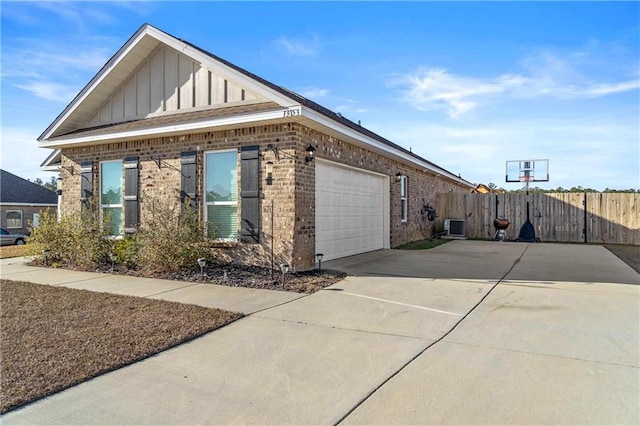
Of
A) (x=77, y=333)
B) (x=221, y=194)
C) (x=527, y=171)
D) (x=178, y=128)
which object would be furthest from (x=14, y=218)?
(x=527, y=171)

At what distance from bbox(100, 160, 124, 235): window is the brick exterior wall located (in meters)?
0.20

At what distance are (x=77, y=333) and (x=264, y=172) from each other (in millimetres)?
4648

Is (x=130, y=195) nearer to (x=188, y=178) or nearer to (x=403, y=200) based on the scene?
(x=188, y=178)

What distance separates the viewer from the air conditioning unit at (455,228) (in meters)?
17.7

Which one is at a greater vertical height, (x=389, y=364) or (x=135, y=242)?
(x=135, y=242)

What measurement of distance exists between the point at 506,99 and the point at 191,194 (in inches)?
383

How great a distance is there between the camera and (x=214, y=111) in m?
8.58

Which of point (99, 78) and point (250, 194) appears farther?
point (99, 78)

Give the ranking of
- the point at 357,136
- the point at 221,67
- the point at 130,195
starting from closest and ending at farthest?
the point at 221,67
the point at 357,136
the point at 130,195

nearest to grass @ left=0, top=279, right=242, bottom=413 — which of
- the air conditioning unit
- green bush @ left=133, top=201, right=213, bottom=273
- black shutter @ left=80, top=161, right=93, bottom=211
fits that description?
green bush @ left=133, top=201, right=213, bottom=273

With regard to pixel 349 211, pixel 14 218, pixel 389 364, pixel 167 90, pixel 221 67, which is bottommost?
pixel 389 364

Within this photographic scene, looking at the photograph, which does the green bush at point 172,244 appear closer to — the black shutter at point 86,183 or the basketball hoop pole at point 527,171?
the black shutter at point 86,183

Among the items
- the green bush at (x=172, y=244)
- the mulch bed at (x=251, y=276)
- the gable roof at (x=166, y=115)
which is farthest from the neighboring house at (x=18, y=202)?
the mulch bed at (x=251, y=276)

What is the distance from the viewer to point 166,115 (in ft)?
31.2
